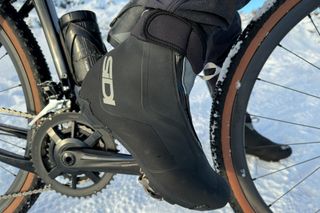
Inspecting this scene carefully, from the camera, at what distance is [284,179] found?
186 centimetres

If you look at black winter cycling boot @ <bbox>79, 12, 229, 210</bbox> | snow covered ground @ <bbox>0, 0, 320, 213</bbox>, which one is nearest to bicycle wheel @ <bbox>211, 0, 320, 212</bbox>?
snow covered ground @ <bbox>0, 0, 320, 213</bbox>

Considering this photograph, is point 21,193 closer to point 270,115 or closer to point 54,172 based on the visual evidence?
point 54,172

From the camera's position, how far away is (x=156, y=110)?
1.07 meters

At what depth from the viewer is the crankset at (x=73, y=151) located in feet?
4.21

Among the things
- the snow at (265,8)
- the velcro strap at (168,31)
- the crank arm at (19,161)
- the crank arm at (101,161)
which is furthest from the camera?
the crank arm at (19,161)

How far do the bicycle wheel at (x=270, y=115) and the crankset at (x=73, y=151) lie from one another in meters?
0.28

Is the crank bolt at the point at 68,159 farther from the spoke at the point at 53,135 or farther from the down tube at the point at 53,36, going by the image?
the down tube at the point at 53,36

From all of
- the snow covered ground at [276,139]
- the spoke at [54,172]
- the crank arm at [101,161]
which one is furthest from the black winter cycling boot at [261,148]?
the spoke at [54,172]

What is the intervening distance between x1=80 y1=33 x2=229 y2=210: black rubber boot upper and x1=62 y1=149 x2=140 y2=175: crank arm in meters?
0.14

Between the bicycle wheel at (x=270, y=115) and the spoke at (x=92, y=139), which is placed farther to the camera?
the spoke at (x=92, y=139)

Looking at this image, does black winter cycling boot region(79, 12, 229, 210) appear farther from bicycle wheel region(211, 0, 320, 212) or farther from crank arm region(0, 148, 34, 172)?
crank arm region(0, 148, 34, 172)

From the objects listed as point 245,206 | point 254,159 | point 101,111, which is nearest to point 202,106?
point 254,159

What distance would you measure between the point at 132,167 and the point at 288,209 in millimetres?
691

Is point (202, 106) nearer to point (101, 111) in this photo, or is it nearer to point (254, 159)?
point (254, 159)
